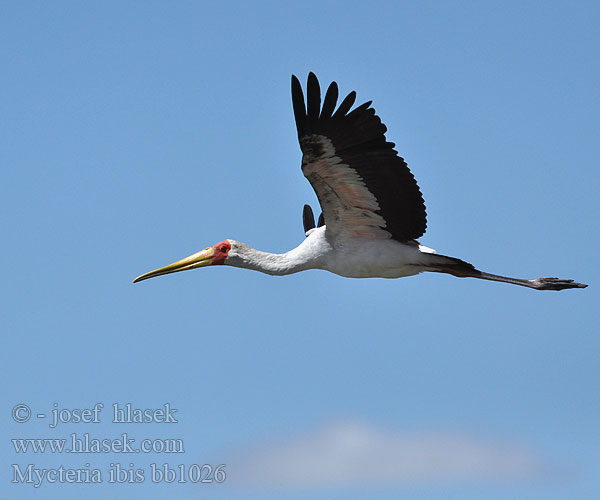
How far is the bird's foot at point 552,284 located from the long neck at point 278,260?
12.1ft

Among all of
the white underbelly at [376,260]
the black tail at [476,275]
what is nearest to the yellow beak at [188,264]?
the white underbelly at [376,260]

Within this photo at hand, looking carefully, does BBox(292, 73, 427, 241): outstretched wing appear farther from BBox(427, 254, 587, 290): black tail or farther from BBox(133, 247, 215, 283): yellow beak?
BBox(133, 247, 215, 283): yellow beak

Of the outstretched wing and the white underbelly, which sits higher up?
the outstretched wing

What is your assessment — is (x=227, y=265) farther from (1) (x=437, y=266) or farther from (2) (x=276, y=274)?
(1) (x=437, y=266)

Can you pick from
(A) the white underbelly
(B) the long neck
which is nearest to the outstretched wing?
(A) the white underbelly

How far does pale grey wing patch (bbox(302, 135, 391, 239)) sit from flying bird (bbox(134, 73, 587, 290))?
0.05 ft

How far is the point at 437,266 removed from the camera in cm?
1725

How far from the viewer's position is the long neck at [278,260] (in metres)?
17.3

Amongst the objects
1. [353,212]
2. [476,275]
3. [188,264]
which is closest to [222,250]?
[188,264]

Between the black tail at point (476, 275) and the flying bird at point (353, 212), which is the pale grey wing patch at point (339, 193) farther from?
the black tail at point (476, 275)

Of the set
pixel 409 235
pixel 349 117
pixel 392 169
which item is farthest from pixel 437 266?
pixel 349 117

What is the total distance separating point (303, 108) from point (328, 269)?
3.20 meters

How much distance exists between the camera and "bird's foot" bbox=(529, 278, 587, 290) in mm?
17875

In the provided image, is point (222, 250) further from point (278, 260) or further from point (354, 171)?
point (354, 171)
